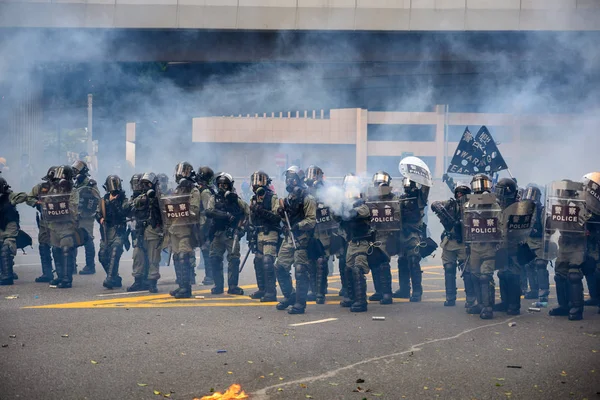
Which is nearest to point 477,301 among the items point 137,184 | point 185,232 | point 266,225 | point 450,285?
point 450,285

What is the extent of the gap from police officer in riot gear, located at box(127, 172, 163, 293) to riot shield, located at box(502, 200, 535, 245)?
4846 millimetres

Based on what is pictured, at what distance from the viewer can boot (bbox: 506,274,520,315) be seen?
9.20m

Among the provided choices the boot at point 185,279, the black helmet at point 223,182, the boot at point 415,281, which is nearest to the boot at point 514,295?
the boot at point 415,281

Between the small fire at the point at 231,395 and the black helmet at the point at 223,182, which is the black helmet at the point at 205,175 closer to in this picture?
the black helmet at the point at 223,182

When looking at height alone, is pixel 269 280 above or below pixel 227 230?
below

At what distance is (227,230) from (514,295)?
4.03 metres

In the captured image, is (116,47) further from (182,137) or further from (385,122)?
(385,122)

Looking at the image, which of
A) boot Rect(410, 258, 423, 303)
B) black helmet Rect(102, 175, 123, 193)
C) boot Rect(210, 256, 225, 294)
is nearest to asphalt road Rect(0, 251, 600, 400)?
boot Rect(410, 258, 423, 303)

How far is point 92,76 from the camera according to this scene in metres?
20.8

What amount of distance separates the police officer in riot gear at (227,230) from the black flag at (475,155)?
319cm

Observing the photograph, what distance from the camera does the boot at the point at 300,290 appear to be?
8976 millimetres

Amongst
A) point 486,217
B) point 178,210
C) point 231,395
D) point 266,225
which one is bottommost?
point 231,395

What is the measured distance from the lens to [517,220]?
30.5 feet

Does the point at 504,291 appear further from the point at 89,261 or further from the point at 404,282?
the point at 89,261
